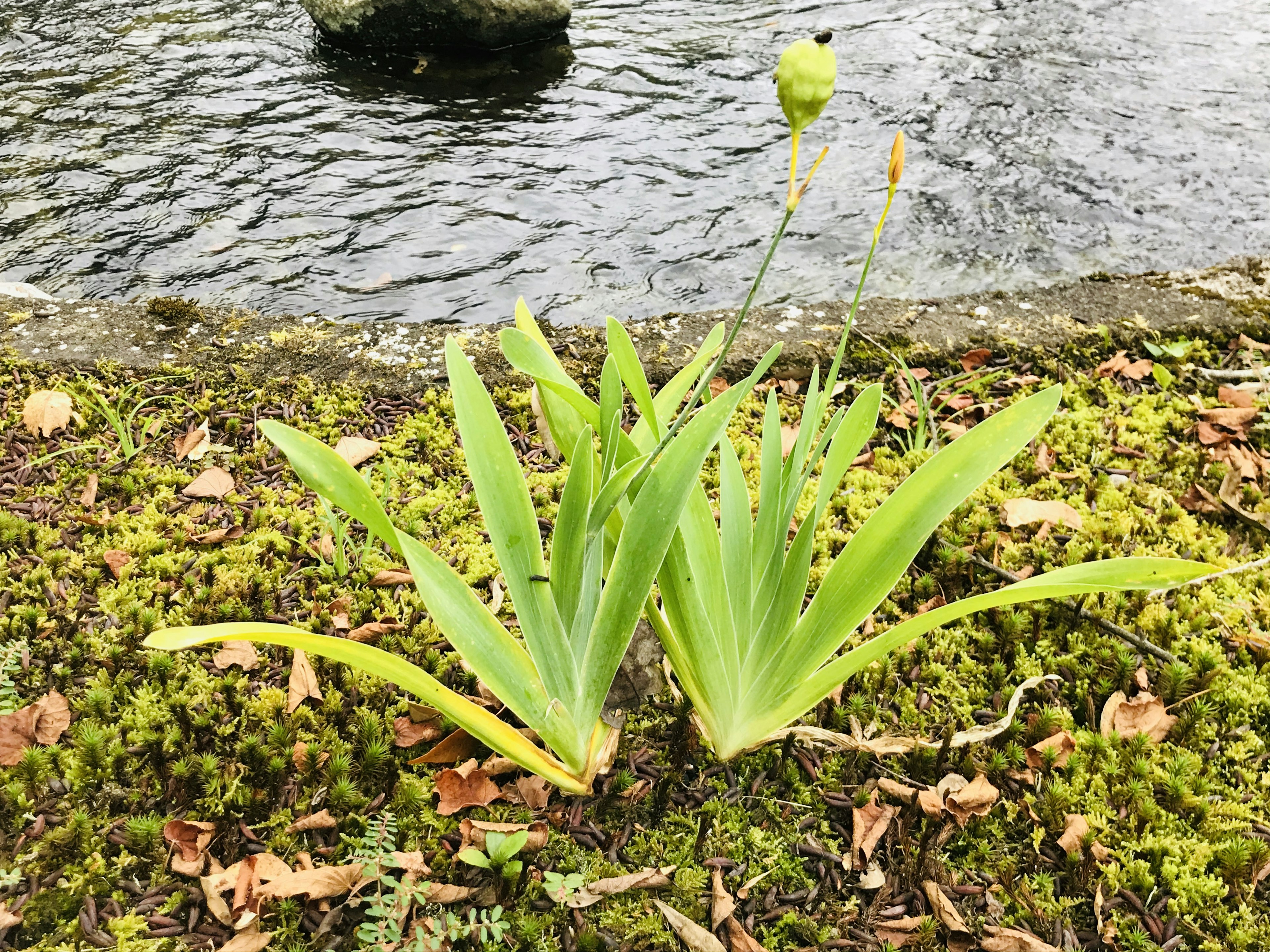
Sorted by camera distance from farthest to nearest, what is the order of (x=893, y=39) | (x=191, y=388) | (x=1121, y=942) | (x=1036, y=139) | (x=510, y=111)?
(x=893, y=39), (x=510, y=111), (x=1036, y=139), (x=191, y=388), (x=1121, y=942)

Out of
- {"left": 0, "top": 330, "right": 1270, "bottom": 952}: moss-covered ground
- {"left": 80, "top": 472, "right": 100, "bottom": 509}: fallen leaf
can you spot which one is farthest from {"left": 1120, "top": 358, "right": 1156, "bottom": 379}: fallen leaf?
{"left": 80, "top": 472, "right": 100, "bottom": 509}: fallen leaf

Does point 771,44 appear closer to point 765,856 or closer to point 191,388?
point 191,388

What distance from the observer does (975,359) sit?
3.21 meters

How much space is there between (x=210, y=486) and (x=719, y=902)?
1.91 m

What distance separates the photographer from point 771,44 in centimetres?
709

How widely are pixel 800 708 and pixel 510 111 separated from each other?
18.8 ft

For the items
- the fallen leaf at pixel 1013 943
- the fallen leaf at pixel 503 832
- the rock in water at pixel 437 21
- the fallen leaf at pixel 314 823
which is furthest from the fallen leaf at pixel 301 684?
the rock in water at pixel 437 21

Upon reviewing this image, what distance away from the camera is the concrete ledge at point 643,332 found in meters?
3.11

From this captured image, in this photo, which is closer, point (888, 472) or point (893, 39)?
point (888, 472)

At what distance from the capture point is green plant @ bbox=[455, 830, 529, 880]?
4.88 feet

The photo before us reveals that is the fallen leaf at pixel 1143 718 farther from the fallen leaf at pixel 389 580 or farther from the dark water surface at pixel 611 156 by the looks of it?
the dark water surface at pixel 611 156

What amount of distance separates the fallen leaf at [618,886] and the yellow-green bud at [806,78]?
1.31 m

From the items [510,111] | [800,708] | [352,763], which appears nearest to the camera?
[800,708]

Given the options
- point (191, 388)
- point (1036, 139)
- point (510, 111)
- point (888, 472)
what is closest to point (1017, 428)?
point (888, 472)
